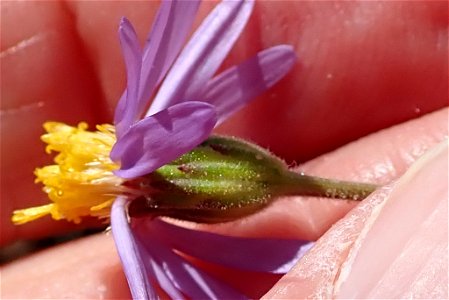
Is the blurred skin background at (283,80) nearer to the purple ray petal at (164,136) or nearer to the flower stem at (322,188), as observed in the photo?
the flower stem at (322,188)

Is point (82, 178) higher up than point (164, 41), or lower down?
lower down

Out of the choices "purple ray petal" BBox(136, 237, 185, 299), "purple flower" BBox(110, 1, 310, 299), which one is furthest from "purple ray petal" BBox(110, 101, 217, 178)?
"purple ray petal" BBox(136, 237, 185, 299)

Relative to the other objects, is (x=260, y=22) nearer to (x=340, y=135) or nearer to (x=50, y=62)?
(x=340, y=135)

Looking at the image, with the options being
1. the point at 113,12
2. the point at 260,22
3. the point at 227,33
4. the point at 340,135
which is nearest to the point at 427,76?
the point at 340,135

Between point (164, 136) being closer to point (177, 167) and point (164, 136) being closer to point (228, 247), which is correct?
point (177, 167)

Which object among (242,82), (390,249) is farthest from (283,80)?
→ (390,249)

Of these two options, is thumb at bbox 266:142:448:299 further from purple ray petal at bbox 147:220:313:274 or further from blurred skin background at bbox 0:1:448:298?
blurred skin background at bbox 0:1:448:298
